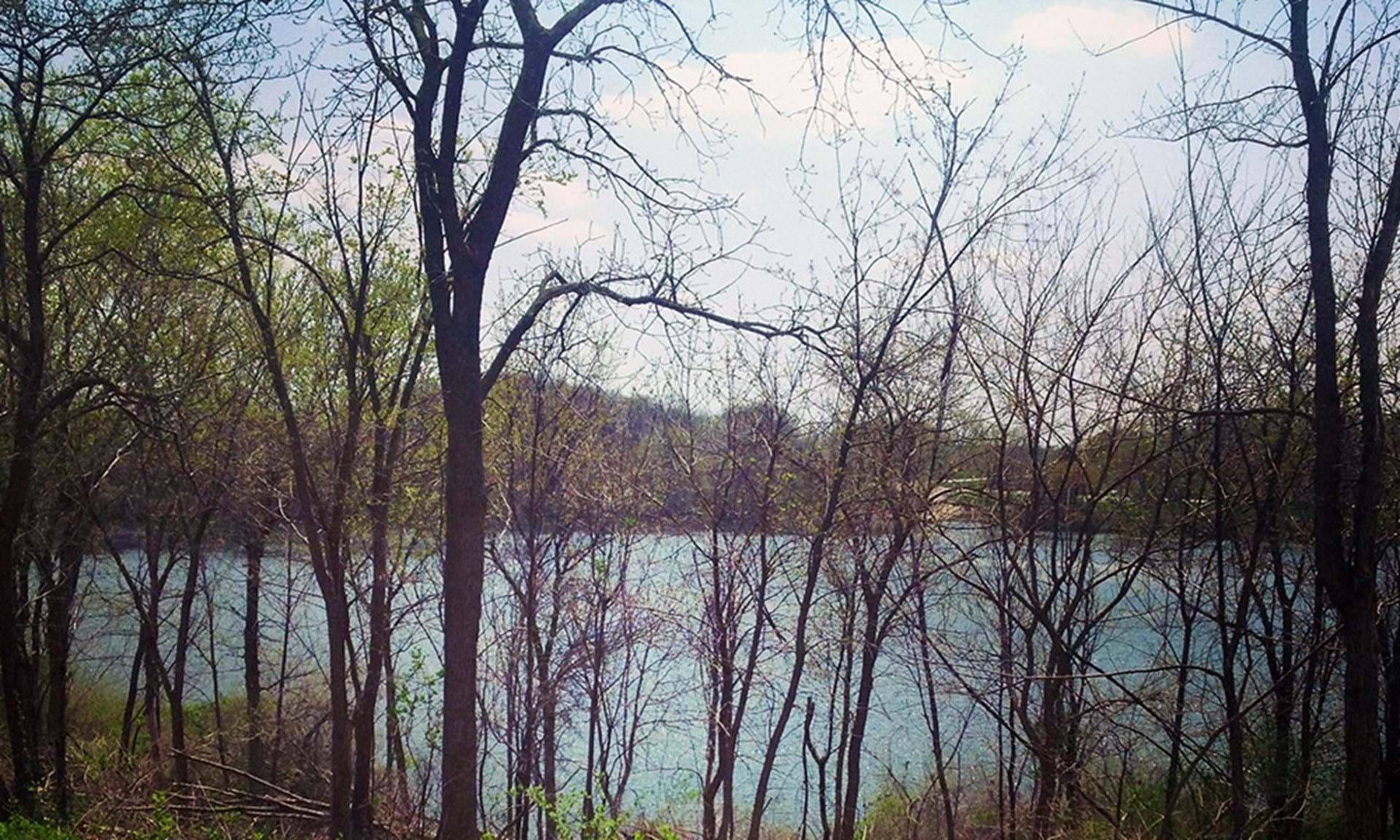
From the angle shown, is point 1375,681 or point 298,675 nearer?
point 1375,681

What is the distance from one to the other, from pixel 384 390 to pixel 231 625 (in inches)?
453

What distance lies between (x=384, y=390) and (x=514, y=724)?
4705mm

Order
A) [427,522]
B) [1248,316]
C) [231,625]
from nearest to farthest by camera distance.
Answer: [1248,316] < [427,522] < [231,625]

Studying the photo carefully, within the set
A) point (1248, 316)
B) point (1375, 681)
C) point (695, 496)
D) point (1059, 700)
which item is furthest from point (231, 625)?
point (1375, 681)

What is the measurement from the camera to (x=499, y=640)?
46.1ft

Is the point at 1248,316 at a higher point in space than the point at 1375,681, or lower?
higher

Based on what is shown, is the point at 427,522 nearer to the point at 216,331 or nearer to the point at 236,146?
the point at 216,331

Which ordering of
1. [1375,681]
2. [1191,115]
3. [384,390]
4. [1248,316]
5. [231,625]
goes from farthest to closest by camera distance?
[231,625], [384,390], [1248,316], [1191,115], [1375,681]

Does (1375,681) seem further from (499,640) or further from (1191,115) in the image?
(499,640)

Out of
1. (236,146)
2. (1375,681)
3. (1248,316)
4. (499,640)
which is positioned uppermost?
(236,146)

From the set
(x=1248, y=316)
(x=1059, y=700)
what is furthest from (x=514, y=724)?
(x=1248, y=316)

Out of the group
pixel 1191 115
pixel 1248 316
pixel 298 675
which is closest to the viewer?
pixel 1191 115

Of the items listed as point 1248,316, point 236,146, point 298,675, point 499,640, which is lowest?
point 298,675

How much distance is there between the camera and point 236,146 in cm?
1020
